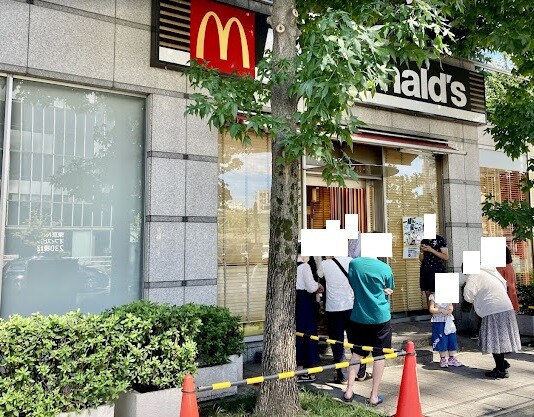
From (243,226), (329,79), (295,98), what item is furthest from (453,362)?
(329,79)

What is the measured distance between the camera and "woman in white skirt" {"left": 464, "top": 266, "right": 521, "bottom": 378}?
707 centimetres

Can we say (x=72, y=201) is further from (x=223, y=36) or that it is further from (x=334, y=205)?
(x=334, y=205)

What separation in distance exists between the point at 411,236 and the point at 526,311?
2.75 m

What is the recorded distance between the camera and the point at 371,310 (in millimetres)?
5926

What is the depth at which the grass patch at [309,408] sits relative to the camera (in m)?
5.31

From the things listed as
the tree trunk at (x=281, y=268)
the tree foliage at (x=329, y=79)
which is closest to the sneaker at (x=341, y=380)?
the tree trunk at (x=281, y=268)

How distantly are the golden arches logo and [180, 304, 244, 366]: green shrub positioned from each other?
397 centimetres

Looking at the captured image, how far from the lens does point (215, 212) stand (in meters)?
7.75

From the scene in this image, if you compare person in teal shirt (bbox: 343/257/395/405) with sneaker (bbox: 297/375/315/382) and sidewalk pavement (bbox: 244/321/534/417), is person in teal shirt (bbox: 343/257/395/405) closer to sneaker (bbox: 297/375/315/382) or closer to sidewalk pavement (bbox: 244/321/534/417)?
sidewalk pavement (bbox: 244/321/534/417)

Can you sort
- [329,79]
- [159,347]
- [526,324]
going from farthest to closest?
1. [526,324]
2. [159,347]
3. [329,79]

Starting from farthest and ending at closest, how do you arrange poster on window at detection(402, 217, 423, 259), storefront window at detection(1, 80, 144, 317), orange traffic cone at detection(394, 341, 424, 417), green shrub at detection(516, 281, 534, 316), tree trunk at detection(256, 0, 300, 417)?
poster on window at detection(402, 217, 423, 259) → green shrub at detection(516, 281, 534, 316) → storefront window at detection(1, 80, 144, 317) → tree trunk at detection(256, 0, 300, 417) → orange traffic cone at detection(394, 341, 424, 417)

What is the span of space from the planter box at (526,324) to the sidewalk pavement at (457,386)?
104 cm

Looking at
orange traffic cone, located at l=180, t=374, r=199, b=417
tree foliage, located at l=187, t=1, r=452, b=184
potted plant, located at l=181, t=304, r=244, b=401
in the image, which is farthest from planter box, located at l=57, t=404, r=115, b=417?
tree foliage, located at l=187, t=1, r=452, b=184

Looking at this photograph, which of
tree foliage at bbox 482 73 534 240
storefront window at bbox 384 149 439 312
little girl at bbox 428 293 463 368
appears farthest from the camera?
storefront window at bbox 384 149 439 312
